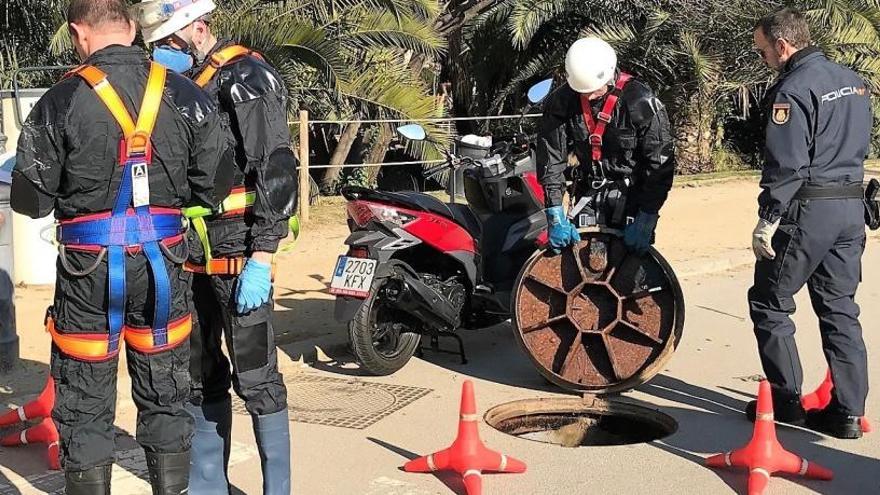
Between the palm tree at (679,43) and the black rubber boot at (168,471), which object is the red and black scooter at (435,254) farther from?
the palm tree at (679,43)

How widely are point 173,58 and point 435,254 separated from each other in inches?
115

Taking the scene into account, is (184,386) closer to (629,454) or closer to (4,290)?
(629,454)

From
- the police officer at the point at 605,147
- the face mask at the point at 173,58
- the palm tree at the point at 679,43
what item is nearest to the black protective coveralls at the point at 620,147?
the police officer at the point at 605,147

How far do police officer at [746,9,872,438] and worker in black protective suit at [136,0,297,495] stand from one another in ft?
7.80

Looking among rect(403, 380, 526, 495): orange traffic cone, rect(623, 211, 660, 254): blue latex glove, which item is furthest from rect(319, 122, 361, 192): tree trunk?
rect(403, 380, 526, 495): orange traffic cone

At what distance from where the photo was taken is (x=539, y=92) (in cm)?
653

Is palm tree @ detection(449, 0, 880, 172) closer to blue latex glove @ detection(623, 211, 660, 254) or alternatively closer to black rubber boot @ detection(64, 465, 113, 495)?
blue latex glove @ detection(623, 211, 660, 254)

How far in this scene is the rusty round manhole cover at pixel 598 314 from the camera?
19.5 ft

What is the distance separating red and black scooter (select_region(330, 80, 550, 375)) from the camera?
243 inches

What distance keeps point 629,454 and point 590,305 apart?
1.24 meters

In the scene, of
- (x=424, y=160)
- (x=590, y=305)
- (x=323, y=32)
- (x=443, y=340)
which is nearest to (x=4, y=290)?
(x=443, y=340)

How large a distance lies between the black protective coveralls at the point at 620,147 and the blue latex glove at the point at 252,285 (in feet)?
8.26

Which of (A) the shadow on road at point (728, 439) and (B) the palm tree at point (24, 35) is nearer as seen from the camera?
(A) the shadow on road at point (728, 439)

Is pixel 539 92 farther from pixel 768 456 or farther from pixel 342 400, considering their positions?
pixel 768 456
